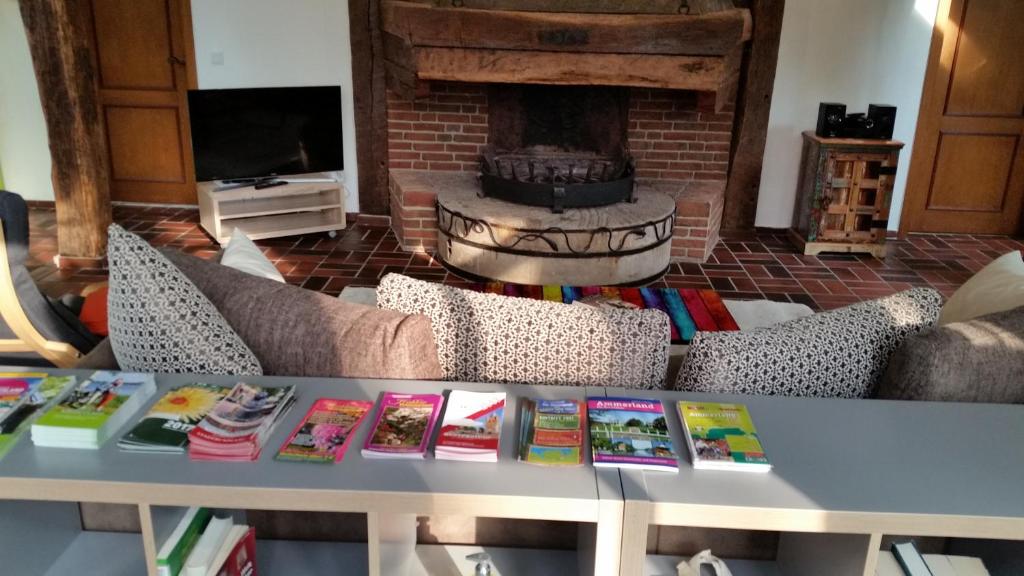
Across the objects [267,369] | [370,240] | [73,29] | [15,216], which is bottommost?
[370,240]

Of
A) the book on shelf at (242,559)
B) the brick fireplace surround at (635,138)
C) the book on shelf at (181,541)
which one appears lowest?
the book on shelf at (242,559)

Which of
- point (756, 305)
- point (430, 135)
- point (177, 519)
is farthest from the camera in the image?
point (430, 135)

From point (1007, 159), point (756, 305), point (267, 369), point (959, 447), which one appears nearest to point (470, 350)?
point (267, 369)

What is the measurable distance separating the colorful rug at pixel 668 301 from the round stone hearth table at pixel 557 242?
696mm

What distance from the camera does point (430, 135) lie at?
5.21m

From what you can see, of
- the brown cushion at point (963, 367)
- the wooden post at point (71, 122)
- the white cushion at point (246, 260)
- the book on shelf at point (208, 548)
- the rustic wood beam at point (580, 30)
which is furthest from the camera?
the rustic wood beam at point (580, 30)

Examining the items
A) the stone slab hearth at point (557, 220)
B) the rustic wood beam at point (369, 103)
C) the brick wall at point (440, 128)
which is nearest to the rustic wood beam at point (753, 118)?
the stone slab hearth at point (557, 220)

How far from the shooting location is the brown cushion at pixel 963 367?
5.38ft

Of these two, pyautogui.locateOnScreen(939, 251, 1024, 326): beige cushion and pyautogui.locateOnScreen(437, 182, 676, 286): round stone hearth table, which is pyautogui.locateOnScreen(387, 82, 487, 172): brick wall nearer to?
pyautogui.locateOnScreen(437, 182, 676, 286): round stone hearth table

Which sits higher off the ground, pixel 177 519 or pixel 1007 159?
pixel 1007 159

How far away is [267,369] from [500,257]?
2.64 m

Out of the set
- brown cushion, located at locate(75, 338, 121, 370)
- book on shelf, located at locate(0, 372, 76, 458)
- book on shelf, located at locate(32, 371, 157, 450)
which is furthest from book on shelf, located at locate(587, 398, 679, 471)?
brown cushion, located at locate(75, 338, 121, 370)

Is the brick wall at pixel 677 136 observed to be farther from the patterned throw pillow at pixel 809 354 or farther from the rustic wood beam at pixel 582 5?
the patterned throw pillow at pixel 809 354

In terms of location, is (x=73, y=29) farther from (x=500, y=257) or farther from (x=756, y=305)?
(x=756, y=305)
